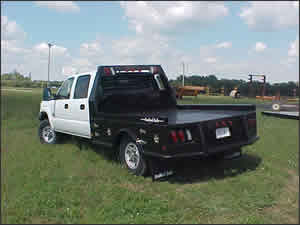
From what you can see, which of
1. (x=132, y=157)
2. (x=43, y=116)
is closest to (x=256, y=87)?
(x=43, y=116)

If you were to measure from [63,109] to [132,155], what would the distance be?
294cm

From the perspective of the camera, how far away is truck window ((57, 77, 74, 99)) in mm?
7185

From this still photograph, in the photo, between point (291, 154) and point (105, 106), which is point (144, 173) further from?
point (291, 154)

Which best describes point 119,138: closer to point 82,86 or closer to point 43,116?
point 82,86

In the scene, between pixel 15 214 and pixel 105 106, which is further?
pixel 105 106

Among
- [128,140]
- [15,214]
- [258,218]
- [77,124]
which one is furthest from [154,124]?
[77,124]

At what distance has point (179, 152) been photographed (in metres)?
4.36

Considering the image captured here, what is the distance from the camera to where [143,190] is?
4.49 metres

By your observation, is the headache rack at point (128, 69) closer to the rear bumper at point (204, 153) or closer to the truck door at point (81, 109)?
the truck door at point (81, 109)

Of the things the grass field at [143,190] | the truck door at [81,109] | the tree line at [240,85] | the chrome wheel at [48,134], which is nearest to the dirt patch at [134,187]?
the grass field at [143,190]

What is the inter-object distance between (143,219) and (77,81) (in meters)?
4.25

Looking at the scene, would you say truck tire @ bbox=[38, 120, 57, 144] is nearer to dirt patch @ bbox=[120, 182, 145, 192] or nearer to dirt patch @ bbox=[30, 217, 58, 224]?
dirt patch @ bbox=[120, 182, 145, 192]

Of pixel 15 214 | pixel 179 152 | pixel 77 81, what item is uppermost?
pixel 77 81

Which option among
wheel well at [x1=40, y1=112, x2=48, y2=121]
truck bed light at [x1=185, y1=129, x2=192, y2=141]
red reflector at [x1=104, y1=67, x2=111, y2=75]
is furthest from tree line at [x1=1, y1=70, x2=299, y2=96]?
truck bed light at [x1=185, y1=129, x2=192, y2=141]
